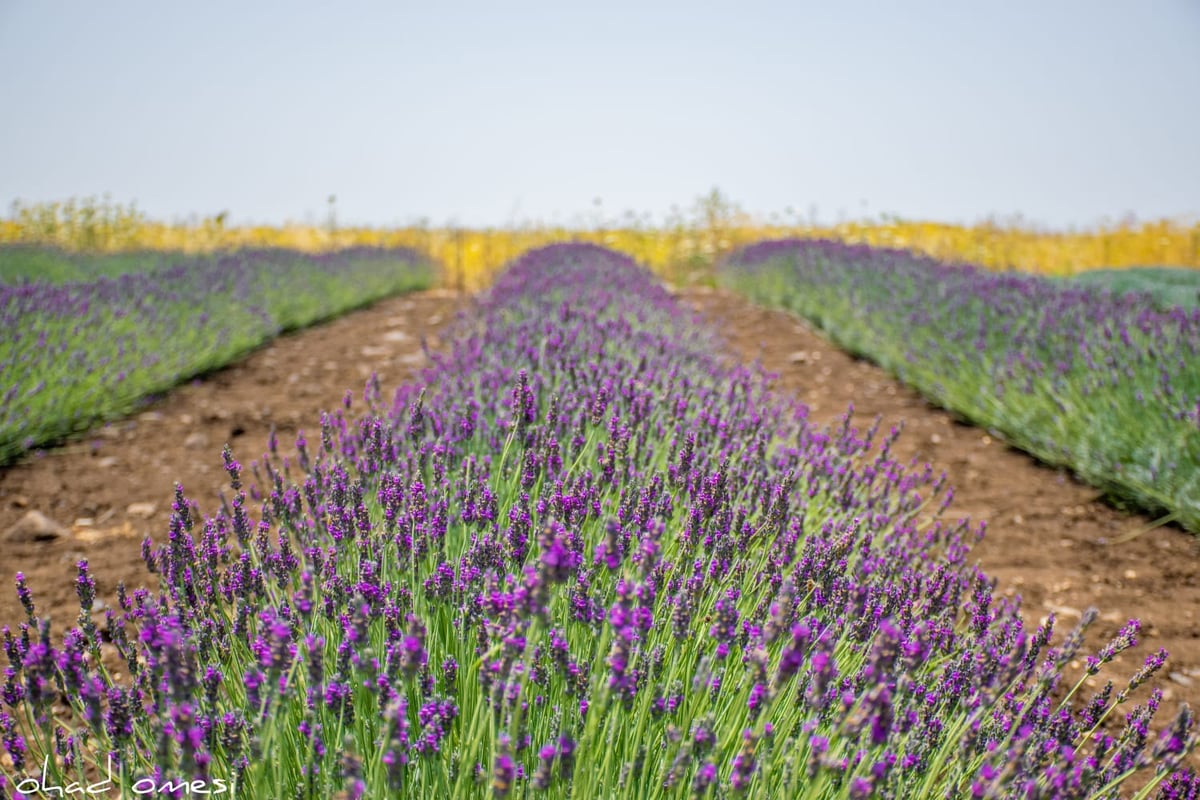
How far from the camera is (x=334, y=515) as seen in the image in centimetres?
184

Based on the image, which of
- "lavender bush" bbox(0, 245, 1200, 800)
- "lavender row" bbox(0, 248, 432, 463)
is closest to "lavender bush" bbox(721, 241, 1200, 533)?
"lavender bush" bbox(0, 245, 1200, 800)

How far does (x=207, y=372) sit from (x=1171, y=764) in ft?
22.4

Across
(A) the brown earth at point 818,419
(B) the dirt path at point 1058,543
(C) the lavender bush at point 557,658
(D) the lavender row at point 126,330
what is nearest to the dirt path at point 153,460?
(A) the brown earth at point 818,419

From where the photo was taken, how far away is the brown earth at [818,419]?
3350mm

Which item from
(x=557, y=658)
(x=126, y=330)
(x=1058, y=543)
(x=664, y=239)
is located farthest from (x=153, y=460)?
(x=664, y=239)

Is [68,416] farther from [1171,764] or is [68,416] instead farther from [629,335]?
[1171,764]

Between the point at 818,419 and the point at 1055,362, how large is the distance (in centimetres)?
153

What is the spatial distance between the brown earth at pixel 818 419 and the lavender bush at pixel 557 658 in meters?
1.12

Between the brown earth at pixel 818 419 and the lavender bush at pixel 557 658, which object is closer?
the lavender bush at pixel 557 658

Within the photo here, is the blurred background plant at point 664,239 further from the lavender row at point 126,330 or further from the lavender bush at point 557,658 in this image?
the lavender bush at point 557,658

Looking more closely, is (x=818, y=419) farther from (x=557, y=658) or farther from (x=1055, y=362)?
(x=557, y=658)

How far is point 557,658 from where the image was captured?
52.1 inches

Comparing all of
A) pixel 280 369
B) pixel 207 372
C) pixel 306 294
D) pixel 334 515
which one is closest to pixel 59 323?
pixel 207 372

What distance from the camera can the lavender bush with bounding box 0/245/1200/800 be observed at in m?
1.22
